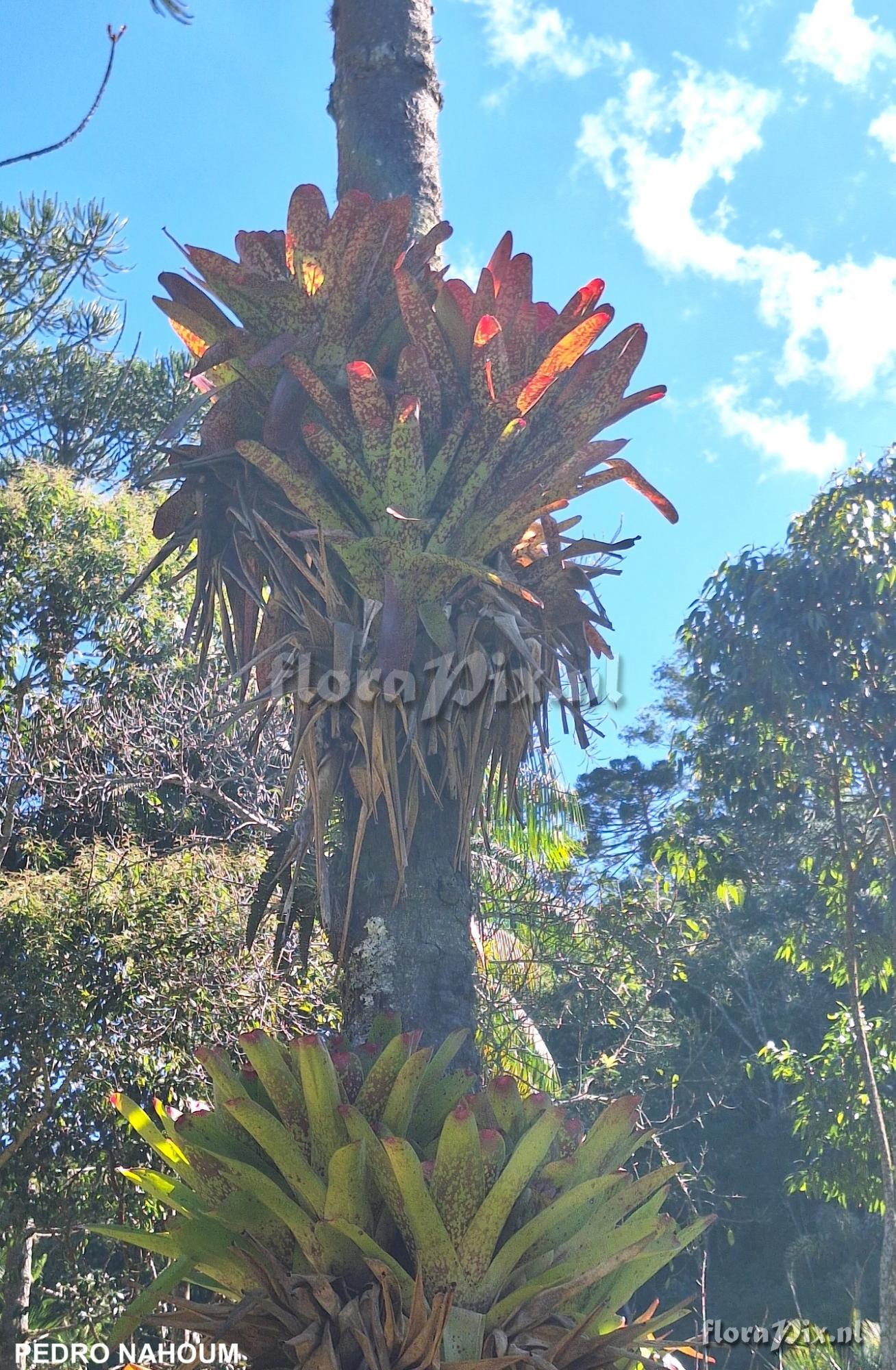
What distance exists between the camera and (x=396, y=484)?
2652mm

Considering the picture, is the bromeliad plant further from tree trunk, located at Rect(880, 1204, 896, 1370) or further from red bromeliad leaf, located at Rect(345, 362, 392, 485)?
tree trunk, located at Rect(880, 1204, 896, 1370)

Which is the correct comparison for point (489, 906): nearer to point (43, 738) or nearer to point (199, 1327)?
point (43, 738)

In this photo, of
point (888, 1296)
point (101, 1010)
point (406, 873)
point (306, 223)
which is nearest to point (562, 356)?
point (306, 223)

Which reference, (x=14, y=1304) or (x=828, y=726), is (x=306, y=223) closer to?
(x=828, y=726)

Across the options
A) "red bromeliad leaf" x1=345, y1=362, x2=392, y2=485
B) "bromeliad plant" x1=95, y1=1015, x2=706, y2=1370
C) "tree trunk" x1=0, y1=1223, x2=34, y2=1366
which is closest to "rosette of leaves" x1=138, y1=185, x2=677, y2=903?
"red bromeliad leaf" x1=345, y1=362, x2=392, y2=485

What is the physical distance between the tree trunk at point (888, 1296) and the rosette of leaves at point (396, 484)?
490cm

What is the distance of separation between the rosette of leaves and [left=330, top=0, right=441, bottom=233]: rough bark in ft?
1.22

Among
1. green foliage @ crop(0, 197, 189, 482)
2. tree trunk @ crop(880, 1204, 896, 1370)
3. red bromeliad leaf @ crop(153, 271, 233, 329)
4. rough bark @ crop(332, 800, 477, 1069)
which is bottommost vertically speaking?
tree trunk @ crop(880, 1204, 896, 1370)

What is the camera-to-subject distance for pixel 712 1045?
60.9 ft

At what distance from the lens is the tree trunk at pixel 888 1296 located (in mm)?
6141

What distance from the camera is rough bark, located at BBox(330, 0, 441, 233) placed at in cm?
322

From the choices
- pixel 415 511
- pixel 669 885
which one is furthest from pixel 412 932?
pixel 669 885

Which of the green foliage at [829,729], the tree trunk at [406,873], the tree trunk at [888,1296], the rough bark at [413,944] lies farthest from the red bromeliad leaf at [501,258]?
the tree trunk at [888,1296]

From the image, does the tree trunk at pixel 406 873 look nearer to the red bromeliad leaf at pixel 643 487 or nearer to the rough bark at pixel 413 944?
the rough bark at pixel 413 944
